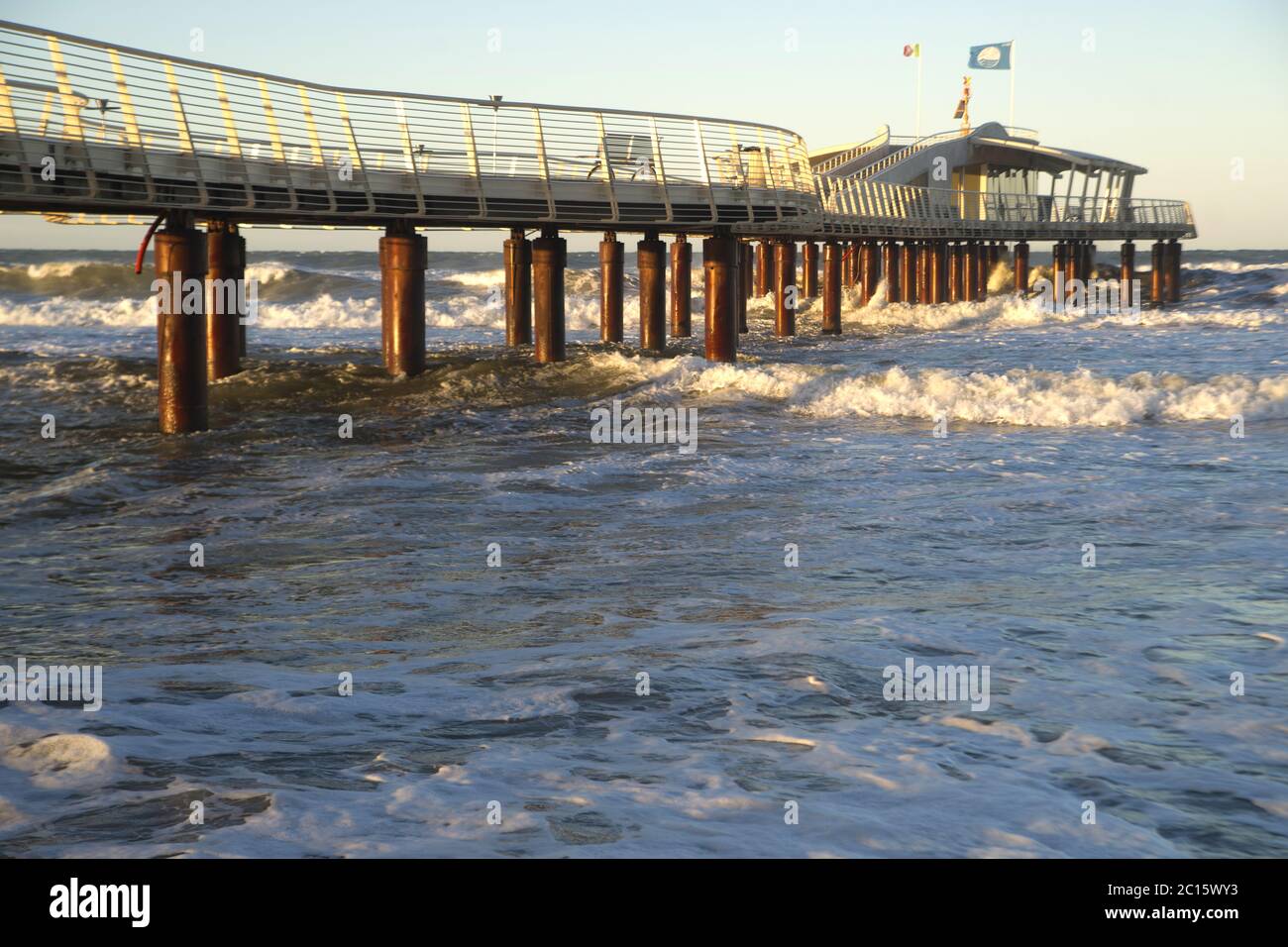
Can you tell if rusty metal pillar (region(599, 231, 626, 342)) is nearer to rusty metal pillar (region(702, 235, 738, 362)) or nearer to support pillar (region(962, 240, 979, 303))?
rusty metal pillar (region(702, 235, 738, 362))

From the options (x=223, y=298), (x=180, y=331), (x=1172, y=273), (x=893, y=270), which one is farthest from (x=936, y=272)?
(x=180, y=331)

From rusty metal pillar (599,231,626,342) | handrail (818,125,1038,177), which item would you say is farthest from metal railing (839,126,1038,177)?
rusty metal pillar (599,231,626,342)

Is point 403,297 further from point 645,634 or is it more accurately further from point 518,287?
point 645,634

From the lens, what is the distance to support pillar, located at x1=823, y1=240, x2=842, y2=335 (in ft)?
115

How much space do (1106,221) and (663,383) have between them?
3724cm

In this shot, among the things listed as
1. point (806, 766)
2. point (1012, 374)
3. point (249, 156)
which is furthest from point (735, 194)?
point (806, 766)

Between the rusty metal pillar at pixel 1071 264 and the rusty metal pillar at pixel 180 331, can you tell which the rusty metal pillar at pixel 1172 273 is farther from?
the rusty metal pillar at pixel 180 331

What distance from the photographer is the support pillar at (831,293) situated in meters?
34.9

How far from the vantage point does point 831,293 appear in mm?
35375

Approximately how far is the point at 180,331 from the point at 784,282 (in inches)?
808

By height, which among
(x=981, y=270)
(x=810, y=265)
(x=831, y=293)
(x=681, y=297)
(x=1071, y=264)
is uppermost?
(x=1071, y=264)

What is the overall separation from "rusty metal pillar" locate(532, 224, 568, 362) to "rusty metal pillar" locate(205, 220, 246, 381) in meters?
4.34

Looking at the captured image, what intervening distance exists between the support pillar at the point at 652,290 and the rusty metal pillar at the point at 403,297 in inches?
183
